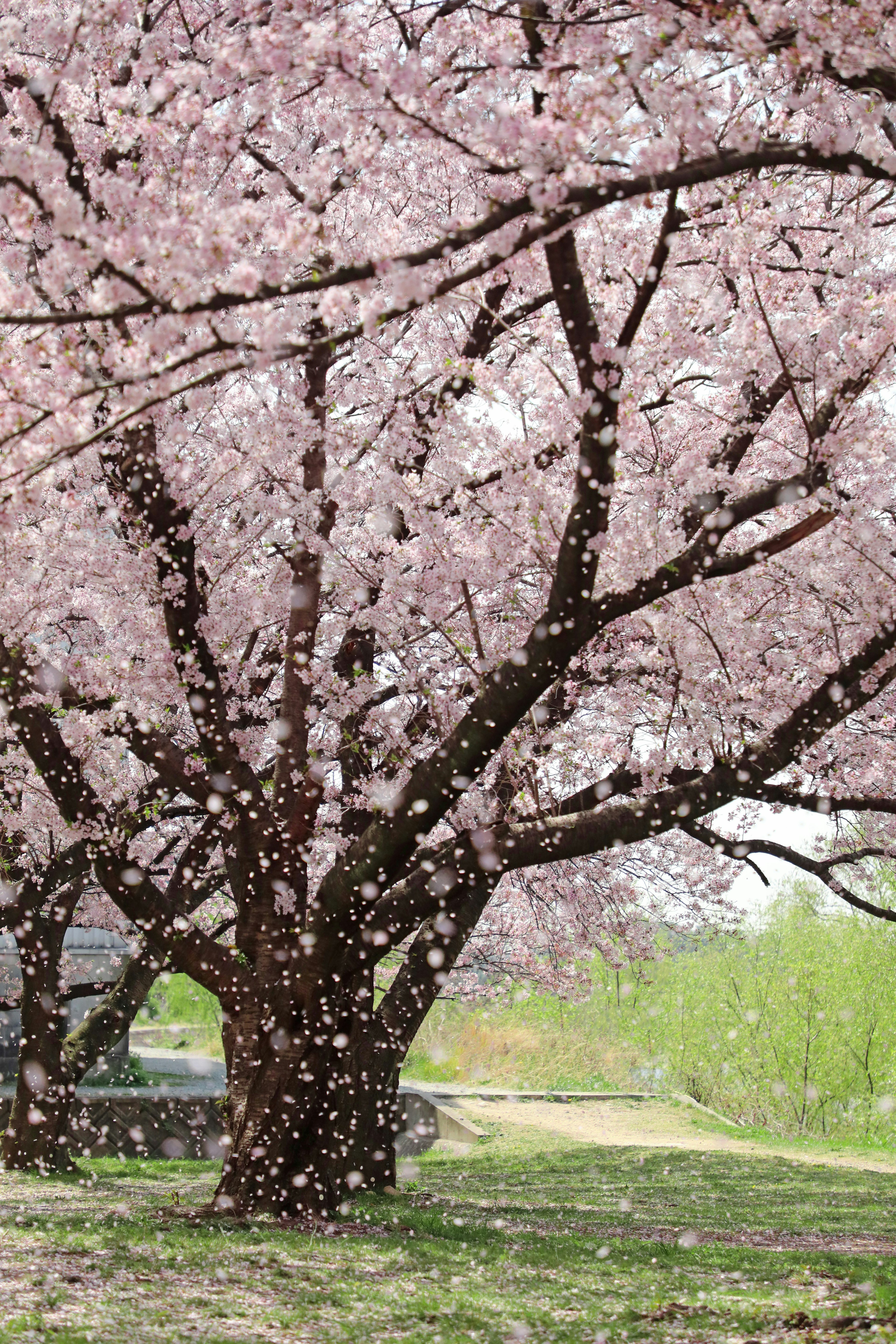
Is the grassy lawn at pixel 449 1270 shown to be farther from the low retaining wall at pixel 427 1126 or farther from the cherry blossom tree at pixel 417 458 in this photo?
the low retaining wall at pixel 427 1126

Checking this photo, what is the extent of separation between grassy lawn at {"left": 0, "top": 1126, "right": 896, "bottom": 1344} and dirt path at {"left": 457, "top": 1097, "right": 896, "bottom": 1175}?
6.79 m

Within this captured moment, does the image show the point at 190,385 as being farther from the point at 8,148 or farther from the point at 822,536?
the point at 822,536

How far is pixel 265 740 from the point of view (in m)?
11.9

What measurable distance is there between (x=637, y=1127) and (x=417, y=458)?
1619cm

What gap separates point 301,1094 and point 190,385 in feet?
19.9

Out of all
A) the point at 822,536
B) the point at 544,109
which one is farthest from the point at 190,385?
the point at 822,536

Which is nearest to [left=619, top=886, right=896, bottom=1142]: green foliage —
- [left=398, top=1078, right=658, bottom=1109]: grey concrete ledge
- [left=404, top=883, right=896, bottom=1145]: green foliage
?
[left=404, top=883, right=896, bottom=1145]: green foliage

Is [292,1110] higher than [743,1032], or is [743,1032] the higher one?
[743,1032]

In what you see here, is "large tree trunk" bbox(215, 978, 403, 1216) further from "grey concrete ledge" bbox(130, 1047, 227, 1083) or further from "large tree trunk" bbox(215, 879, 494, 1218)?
"grey concrete ledge" bbox(130, 1047, 227, 1083)

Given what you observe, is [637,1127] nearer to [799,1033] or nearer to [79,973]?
[799,1033]

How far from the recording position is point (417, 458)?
9.26 metres

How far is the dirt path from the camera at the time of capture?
17.9 m

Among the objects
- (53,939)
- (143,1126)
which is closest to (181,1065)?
(143,1126)

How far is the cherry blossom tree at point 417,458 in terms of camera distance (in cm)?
431
